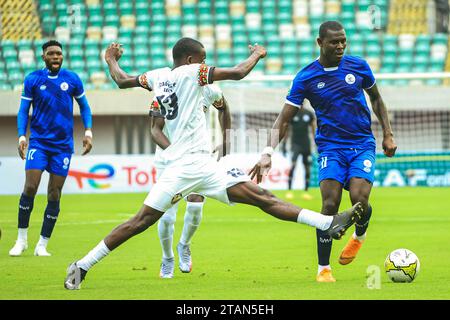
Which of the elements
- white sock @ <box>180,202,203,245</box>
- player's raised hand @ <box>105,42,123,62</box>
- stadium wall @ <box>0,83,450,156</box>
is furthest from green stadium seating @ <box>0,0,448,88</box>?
player's raised hand @ <box>105,42,123,62</box>

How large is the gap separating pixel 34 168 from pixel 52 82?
108cm

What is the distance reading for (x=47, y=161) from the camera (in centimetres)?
1186

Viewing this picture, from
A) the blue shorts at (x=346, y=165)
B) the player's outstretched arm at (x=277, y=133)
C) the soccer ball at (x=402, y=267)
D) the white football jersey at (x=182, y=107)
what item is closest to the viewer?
the white football jersey at (x=182, y=107)

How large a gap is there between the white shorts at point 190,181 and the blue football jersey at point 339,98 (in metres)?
1.21

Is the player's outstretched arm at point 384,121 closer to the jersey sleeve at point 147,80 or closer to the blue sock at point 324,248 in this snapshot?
the blue sock at point 324,248

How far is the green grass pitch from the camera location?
26.8 ft

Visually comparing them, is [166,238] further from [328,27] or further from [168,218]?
[328,27]

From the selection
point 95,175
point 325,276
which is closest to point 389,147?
point 325,276

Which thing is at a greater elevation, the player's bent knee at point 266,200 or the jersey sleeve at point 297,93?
the jersey sleeve at point 297,93

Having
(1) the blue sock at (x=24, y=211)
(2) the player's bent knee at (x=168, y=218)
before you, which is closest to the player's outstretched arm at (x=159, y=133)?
(2) the player's bent knee at (x=168, y=218)

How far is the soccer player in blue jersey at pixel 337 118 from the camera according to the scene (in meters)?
9.05

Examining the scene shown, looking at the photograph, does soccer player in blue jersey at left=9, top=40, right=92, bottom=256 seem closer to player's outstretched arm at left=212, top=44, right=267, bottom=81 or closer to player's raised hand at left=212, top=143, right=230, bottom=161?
player's raised hand at left=212, top=143, right=230, bottom=161
